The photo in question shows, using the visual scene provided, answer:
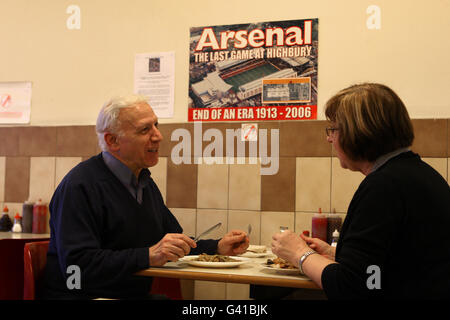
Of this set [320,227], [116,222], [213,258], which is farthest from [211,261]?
[320,227]

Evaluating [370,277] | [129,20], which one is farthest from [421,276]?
[129,20]

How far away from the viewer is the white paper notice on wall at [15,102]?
3.95 metres

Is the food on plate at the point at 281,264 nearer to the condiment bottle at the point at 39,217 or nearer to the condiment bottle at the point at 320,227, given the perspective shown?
the condiment bottle at the point at 320,227

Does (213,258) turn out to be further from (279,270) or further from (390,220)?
(390,220)

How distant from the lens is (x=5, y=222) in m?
3.82

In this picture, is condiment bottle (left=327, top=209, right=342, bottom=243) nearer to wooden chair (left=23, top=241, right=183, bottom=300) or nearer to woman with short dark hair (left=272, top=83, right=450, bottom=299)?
woman with short dark hair (left=272, top=83, right=450, bottom=299)

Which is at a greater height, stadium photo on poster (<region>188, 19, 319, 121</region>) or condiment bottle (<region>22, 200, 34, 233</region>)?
stadium photo on poster (<region>188, 19, 319, 121</region>)

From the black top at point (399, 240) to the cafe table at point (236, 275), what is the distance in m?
0.32

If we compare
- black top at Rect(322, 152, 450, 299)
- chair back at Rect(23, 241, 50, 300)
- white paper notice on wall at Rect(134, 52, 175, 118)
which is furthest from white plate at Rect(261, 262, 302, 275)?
white paper notice on wall at Rect(134, 52, 175, 118)

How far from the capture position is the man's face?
2.33 meters

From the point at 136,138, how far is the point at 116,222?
44 centimetres

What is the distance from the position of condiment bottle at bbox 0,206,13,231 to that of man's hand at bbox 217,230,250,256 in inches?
86.3

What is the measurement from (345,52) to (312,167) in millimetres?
792

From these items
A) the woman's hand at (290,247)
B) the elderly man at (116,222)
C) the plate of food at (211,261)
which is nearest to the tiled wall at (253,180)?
the elderly man at (116,222)
